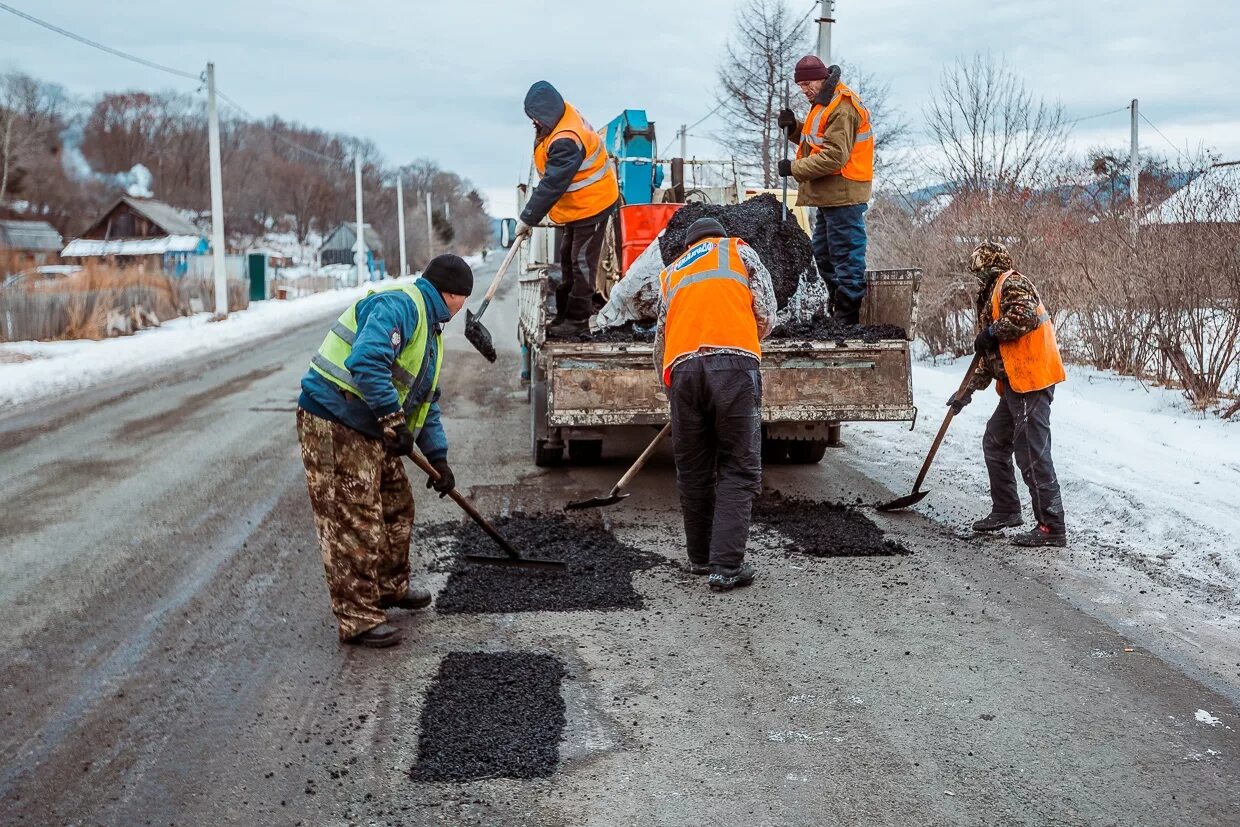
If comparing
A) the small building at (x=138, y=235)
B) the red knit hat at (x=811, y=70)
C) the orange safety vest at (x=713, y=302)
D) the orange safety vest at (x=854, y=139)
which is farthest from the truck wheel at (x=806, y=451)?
the small building at (x=138, y=235)

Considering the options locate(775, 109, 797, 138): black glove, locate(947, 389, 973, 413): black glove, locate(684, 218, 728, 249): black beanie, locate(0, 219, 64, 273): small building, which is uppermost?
locate(0, 219, 64, 273): small building

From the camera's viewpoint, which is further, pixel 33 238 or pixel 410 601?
pixel 33 238

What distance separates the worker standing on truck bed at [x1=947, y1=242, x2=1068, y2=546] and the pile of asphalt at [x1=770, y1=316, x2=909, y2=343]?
79 centimetres

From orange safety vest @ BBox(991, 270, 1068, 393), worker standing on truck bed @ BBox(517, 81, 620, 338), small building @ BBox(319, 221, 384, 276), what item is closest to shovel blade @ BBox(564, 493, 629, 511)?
worker standing on truck bed @ BBox(517, 81, 620, 338)

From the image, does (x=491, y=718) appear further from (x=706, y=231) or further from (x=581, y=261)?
(x=581, y=261)

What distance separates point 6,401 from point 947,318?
11488 mm

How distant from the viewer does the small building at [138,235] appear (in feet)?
187

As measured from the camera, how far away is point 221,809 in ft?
10.9

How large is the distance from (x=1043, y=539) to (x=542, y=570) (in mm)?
2778

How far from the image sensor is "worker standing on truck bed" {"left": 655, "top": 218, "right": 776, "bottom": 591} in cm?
Answer: 555

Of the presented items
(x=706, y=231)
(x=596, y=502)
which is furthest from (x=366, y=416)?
(x=596, y=502)

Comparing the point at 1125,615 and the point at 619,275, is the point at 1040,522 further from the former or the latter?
the point at 619,275

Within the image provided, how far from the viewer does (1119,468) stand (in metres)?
7.84

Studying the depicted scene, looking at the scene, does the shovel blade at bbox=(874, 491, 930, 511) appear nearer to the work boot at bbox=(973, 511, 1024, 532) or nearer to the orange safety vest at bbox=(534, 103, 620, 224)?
the work boot at bbox=(973, 511, 1024, 532)
